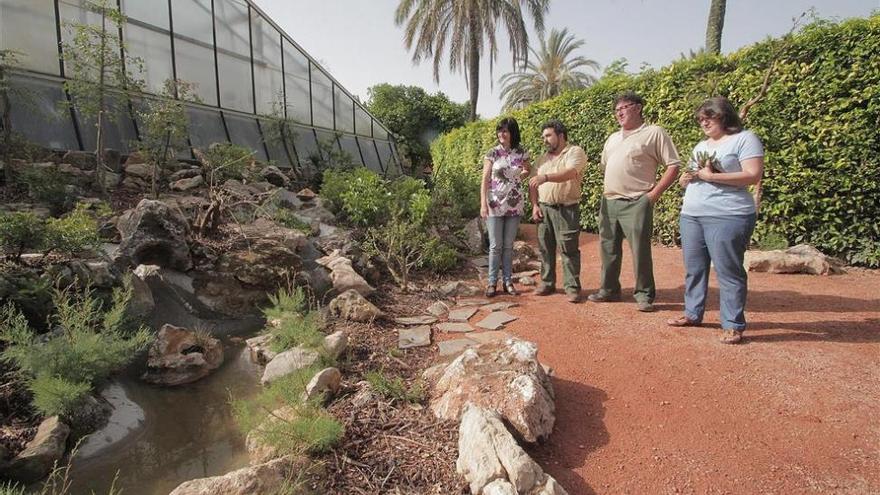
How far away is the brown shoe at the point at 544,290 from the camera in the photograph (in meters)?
4.30

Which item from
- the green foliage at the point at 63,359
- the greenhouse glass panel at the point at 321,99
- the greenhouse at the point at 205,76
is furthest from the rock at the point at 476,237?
the greenhouse glass panel at the point at 321,99

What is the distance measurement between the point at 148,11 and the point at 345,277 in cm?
743

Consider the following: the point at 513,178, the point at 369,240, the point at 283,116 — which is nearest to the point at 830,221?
the point at 513,178

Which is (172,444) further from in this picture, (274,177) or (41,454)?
(274,177)

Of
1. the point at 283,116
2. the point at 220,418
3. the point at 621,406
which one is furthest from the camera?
the point at 283,116

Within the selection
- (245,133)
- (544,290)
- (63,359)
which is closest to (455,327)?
(544,290)

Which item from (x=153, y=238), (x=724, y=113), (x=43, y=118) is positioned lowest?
(x=153, y=238)

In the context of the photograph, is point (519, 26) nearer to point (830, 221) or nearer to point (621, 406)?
point (830, 221)

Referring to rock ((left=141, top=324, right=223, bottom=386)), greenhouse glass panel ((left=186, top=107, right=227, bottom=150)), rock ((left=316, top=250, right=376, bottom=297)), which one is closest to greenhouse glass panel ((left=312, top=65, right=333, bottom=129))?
greenhouse glass panel ((left=186, top=107, right=227, bottom=150))

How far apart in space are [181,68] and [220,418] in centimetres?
849

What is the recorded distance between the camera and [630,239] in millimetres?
3471

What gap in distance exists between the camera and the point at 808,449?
73.7 inches

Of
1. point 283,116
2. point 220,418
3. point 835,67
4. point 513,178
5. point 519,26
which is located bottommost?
point 220,418

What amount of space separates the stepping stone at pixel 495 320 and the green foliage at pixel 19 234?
3.59m
